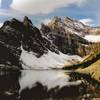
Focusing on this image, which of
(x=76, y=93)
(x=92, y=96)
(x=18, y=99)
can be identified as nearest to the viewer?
(x=18, y=99)

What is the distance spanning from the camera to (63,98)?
160000 millimetres

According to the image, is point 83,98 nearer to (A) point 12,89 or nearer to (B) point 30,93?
(B) point 30,93

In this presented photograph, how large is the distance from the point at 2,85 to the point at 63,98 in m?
48.1

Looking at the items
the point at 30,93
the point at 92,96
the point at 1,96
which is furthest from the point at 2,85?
the point at 92,96

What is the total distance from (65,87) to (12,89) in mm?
32469

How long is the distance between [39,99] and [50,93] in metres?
20.9

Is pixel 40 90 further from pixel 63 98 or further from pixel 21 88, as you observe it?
pixel 63 98

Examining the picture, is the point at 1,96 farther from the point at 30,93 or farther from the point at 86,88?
the point at 86,88

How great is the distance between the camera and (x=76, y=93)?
174625 mm

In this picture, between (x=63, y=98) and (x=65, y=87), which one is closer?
(x=63, y=98)

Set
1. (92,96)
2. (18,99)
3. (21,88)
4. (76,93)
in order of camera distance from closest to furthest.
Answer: (18,99) < (92,96) < (76,93) < (21,88)

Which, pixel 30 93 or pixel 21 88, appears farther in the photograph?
pixel 21 88

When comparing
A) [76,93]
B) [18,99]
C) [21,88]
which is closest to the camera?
A: [18,99]

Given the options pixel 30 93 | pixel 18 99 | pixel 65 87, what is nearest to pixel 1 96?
pixel 18 99
